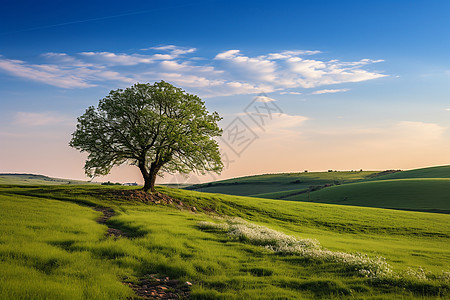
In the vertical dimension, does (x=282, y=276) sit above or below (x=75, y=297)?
below

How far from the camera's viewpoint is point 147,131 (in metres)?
37.9

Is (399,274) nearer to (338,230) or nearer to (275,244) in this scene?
(275,244)

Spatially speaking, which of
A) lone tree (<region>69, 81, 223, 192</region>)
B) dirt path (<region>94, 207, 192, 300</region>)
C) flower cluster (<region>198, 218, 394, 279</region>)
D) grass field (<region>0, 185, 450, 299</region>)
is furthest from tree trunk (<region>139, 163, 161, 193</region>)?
dirt path (<region>94, 207, 192, 300</region>)

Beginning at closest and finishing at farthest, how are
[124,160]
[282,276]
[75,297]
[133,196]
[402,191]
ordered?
[75,297] → [282,276] → [133,196] → [124,160] → [402,191]

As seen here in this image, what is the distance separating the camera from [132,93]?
1507 inches

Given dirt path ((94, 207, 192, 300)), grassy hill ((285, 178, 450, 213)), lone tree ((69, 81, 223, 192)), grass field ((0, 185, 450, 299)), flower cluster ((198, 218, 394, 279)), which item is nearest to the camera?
grass field ((0, 185, 450, 299))

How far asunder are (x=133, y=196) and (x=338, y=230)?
2726 cm

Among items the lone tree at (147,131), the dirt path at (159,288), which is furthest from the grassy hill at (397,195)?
the dirt path at (159,288)

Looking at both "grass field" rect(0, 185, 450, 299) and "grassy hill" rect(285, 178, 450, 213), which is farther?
"grassy hill" rect(285, 178, 450, 213)

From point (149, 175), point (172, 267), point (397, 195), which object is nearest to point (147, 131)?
point (149, 175)

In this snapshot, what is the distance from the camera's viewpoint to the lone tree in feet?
123

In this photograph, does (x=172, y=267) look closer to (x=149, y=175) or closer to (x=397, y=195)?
(x=149, y=175)

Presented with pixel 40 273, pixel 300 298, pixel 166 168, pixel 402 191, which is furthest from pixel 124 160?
pixel 402 191

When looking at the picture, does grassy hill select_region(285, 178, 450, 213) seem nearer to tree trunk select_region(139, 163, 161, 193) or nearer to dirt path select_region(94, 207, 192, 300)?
tree trunk select_region(139, 163, 161, 193)
